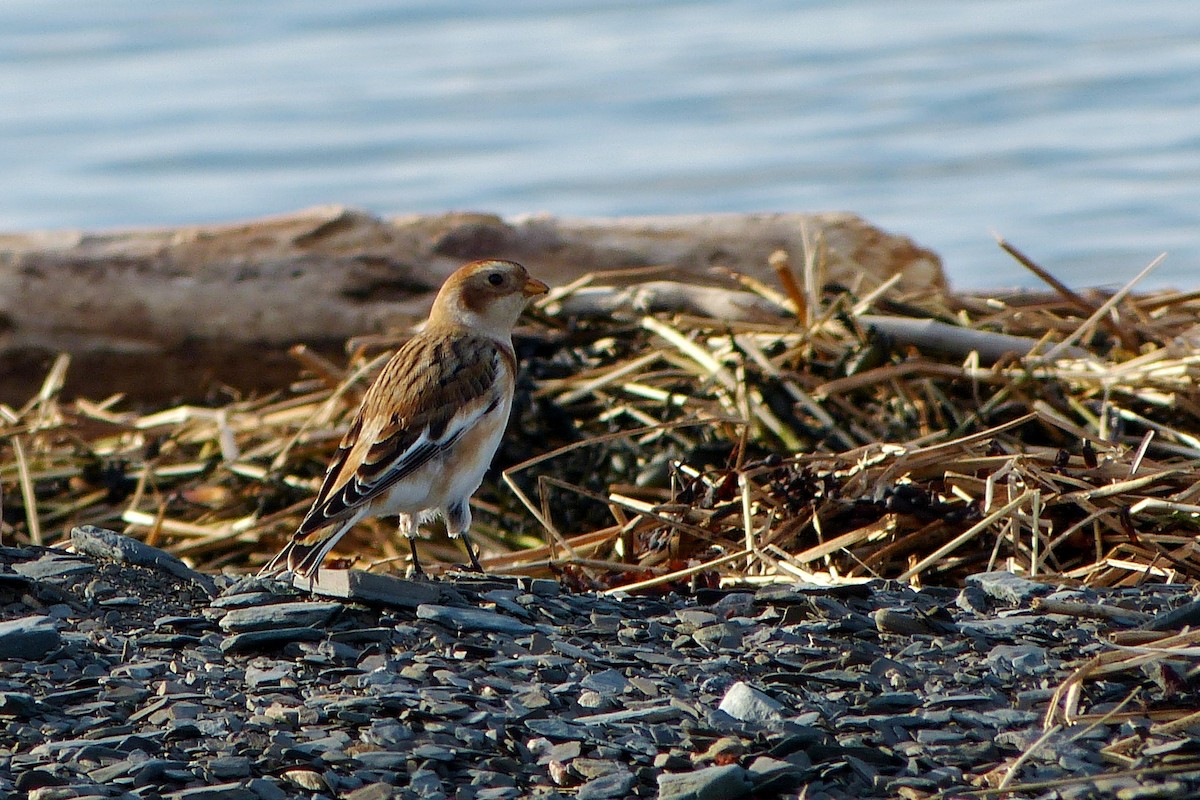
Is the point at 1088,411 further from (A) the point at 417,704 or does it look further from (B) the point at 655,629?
(A) the point at 417,704

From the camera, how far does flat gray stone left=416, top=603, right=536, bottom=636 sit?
3.44m

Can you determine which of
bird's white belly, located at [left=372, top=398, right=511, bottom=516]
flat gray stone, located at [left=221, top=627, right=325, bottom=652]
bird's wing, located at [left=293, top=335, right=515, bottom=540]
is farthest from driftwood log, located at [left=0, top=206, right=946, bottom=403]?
flat gray stone, located at [left=221, top=627, right=325, bottom=652]

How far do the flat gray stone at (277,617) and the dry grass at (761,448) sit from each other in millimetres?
837

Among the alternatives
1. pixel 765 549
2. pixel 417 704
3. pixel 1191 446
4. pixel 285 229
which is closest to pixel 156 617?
pixel 417 704

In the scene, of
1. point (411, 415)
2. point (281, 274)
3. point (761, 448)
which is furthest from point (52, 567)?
point (281, 274)

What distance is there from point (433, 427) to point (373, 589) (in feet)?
2.40

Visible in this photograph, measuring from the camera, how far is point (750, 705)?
2.95 meters

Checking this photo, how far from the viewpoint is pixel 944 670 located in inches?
124

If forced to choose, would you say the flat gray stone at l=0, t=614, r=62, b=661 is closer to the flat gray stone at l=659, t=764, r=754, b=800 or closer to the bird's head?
the flat gray stone at l=659, t=764, r=754, b=800

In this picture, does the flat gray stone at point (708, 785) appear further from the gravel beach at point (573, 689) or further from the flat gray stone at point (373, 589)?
the flat gray stone at point (373, 589)

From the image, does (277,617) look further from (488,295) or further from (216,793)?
(488,295)

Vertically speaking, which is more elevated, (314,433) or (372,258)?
(372,258)

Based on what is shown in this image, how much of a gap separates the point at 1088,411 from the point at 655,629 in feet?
6.74

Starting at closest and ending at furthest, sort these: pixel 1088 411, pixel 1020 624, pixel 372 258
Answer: pixel 1020 624 < pixel 1088 411 < pixel 372 258
